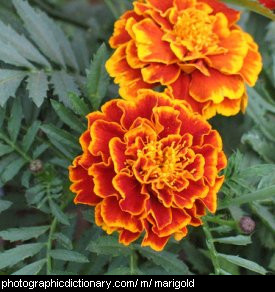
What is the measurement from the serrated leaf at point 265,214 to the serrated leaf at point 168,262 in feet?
0.79

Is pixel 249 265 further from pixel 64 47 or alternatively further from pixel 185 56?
pixel 64 47

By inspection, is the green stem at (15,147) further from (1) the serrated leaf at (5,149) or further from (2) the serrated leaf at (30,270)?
(2) the serrated leaf at (30,270)

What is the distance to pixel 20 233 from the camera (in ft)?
3.95

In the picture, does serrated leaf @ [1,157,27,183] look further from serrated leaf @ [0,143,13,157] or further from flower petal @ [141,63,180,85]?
flower petal @ [141,63,180,85]

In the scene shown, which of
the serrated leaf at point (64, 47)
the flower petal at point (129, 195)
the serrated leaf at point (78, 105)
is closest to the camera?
the flower petal at point (129, 195)

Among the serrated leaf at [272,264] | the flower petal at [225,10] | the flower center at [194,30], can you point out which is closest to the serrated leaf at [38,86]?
the flower center at [194,30]

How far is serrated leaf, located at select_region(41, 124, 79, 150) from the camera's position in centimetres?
117

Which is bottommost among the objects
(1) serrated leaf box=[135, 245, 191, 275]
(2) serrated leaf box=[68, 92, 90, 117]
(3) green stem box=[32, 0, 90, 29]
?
(1) serrated leaf box=[135, 245, 191, 275]

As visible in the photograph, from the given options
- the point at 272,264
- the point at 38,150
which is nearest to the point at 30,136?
the point at 38,150

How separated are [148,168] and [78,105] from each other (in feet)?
0.67

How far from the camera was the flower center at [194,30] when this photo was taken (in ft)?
4.15

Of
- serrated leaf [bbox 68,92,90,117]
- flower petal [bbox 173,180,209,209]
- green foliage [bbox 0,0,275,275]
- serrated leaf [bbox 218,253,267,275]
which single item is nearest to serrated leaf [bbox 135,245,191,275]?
green foliage [bbox 0,0,275,275]

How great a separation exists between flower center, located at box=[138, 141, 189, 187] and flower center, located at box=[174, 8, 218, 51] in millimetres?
272
